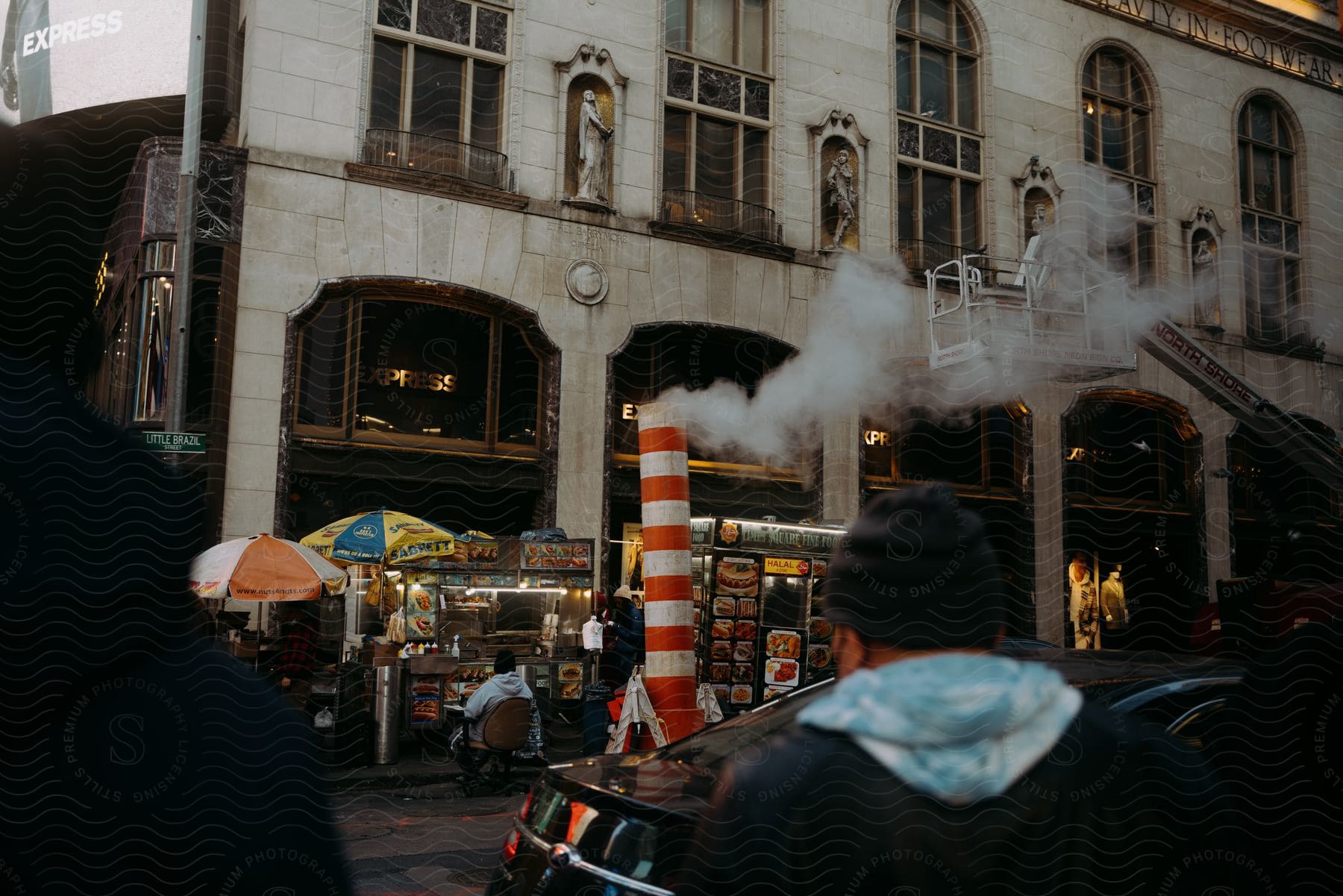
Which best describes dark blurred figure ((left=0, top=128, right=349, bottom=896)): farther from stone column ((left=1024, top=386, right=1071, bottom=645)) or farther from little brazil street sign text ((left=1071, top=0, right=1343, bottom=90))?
little brazil street sign text ((left=1071, top=0, right=1343, bottom=90))

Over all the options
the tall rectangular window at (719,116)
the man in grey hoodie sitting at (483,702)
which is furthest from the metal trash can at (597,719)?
the tall rectangular window at (719,116)

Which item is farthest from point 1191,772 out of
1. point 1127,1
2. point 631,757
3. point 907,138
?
point 1127,1

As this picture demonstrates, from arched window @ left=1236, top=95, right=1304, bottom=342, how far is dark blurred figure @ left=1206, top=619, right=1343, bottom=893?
17.0 meters

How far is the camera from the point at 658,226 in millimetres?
13977

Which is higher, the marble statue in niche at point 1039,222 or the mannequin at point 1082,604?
the marble statue in niche at point 1039,222

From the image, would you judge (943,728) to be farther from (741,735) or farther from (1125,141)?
(1125,141)

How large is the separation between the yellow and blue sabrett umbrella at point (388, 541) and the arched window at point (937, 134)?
9.44 metres

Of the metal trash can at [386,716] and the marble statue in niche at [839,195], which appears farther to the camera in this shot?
the marble statue in niche at [839,195]

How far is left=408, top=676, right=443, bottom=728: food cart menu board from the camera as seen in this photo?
30.8 feet

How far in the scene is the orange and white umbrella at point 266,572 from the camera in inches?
324

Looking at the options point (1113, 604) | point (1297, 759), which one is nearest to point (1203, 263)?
point (1113, 604)

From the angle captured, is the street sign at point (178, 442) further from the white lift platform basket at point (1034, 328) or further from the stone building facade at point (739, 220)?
the white lift platform basket at point (1034, 328)

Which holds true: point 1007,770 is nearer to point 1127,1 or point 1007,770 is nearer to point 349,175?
point 349,175

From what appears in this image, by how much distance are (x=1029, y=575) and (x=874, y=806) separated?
1549cm
